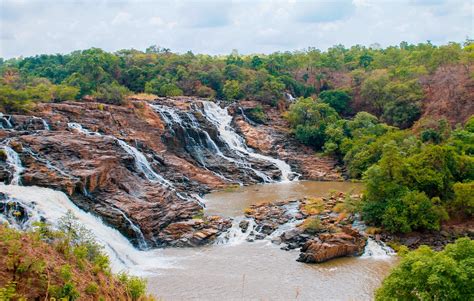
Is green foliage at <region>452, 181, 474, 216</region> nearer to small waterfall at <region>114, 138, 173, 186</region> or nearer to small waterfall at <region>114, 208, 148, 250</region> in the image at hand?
small waterfall at <region>114, 208, 148, 250</region>

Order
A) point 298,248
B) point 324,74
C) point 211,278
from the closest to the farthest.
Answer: point 211,278, point 298,248, point 324,74

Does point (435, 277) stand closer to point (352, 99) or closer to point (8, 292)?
point (8, 292)

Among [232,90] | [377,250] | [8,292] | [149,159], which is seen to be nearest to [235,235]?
[377,250]

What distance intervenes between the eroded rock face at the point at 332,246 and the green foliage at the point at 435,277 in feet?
20.1

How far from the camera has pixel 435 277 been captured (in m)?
11.0

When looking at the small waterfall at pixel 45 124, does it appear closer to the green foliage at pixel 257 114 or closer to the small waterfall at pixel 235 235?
the small waterfall at pixel 235 235

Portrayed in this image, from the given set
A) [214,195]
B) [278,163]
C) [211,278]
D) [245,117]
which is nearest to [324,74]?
[245,117]

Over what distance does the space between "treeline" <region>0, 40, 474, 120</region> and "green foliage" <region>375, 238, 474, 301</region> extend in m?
26.1

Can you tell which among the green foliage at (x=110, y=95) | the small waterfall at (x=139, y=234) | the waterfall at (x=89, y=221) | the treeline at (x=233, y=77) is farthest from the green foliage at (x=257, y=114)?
the waterfall at (x=89, y=221)

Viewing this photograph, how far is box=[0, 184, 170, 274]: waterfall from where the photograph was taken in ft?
58.2

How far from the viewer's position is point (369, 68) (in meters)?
50.7

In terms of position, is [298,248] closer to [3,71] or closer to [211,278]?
[211,278]

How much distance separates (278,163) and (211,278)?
18.0 meters

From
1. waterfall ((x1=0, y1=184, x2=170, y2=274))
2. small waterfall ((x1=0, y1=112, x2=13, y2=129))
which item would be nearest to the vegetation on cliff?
waterfall ((x1=0, y1=184, x2=170, y2=274))
